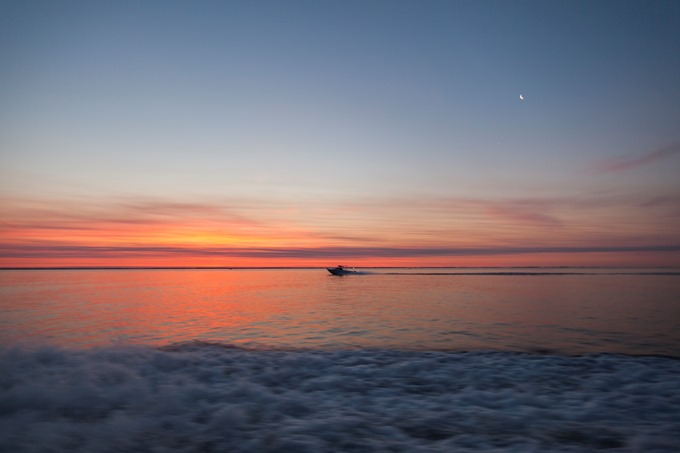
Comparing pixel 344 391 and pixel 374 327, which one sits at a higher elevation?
pixel 344 391

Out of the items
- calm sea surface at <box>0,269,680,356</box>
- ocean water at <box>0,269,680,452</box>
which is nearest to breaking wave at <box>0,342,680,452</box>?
ocean water at <box>0,269,680,452</box>

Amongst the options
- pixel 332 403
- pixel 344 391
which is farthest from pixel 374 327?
pixel 332 403

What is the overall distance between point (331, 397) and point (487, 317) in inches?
604

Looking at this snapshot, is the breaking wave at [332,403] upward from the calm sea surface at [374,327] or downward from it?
upward

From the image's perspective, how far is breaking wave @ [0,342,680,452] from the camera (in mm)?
5910

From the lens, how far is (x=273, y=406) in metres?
7.41

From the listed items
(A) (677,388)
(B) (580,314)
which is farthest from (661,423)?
(B) (580,314)

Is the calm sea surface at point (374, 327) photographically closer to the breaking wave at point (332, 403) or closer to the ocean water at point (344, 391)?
the ocean water at point (344, 391)

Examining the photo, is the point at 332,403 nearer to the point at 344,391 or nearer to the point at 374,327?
the point at 344,391

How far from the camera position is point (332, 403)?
7.58 meters

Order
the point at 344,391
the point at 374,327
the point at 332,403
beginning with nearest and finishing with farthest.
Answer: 1. the point at 332,403
2. the point at 344,391
3. the point at 374,327

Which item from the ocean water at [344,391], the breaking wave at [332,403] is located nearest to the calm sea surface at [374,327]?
the ocean water at [344,391]

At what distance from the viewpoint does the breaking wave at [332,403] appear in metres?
A: 5.91

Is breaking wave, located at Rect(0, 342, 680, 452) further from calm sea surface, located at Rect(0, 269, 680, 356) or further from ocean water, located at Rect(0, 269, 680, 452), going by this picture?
calm sea surface, located at Rect(0, 269, 680, 356)
